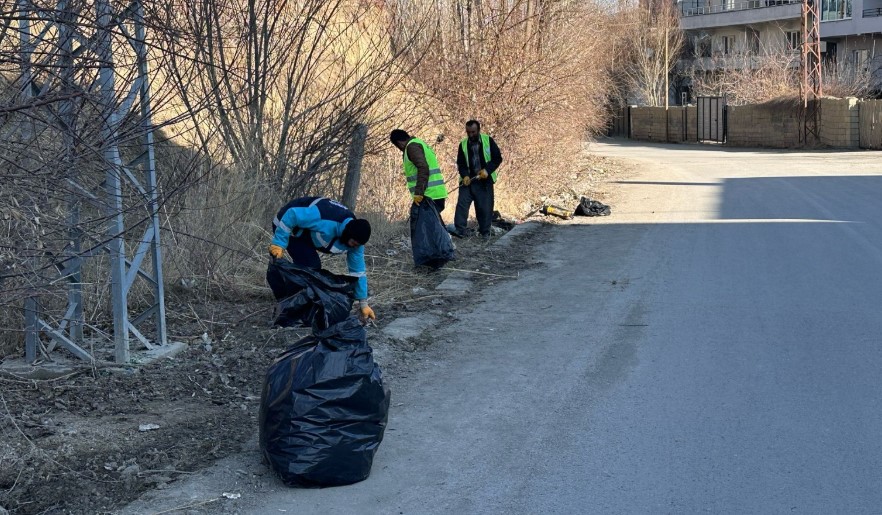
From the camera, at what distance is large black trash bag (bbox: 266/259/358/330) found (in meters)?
5.35

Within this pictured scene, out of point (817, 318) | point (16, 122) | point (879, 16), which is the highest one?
point (879, 16)

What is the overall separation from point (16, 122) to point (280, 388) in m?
2.28

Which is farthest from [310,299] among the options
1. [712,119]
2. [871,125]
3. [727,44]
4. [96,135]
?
[727,44]

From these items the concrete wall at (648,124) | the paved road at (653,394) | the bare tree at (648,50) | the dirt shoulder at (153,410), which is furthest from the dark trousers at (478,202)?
the bare tree at (648,50)

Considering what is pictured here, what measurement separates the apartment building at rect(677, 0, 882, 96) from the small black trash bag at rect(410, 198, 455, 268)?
42815 millimetres

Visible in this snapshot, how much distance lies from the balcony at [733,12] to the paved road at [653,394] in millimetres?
51411

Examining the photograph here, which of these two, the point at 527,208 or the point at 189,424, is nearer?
the point at 189,424

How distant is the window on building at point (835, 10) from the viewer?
179ft

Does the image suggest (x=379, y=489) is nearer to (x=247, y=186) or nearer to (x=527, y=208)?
(x=247, y=186)

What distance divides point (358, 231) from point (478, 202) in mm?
6836

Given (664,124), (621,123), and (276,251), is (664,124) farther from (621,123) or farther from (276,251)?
(276,251)

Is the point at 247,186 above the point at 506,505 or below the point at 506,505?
above

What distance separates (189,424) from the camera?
562 cm

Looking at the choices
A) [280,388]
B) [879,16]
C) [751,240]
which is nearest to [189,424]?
[280,388]
